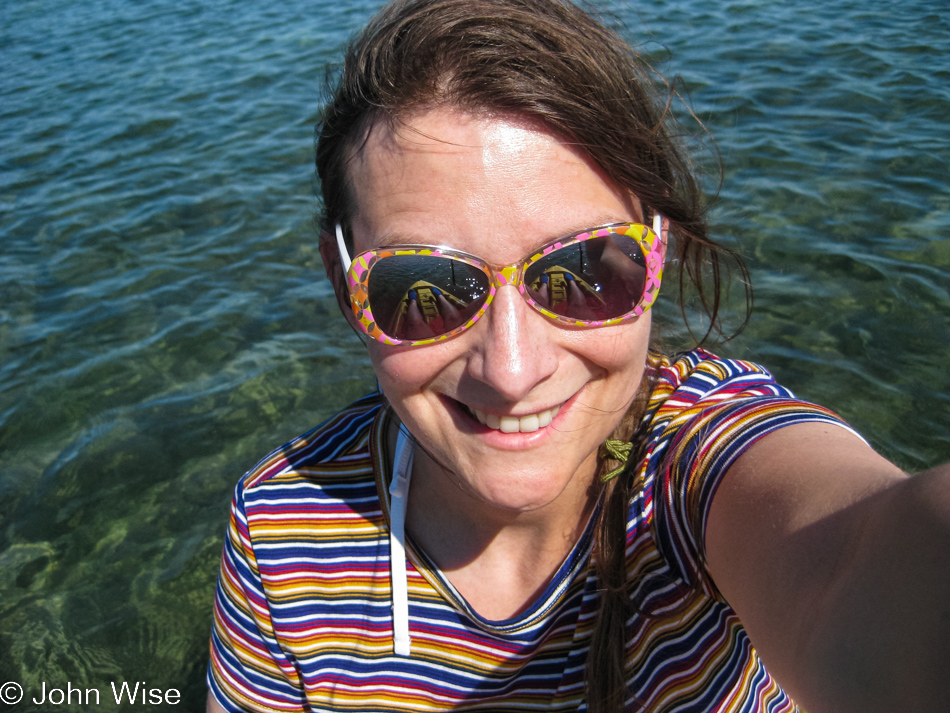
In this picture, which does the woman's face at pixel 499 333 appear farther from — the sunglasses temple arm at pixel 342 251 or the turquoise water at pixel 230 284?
the turquoise water at pixel 230 284

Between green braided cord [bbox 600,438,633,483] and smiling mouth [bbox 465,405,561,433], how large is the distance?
0.19 m

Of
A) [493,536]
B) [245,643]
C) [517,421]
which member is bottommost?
[245,643]

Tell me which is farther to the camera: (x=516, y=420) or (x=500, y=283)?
(x=516, y=420)

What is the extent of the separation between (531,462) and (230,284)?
205 inches

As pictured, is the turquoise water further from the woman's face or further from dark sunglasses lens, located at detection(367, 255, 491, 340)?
dark sunglasses lens, located at detection(367, 255, 491, 340)

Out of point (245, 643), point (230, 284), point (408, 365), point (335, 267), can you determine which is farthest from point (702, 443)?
point (230, 284)

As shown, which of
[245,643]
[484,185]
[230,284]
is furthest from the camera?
[230,284]

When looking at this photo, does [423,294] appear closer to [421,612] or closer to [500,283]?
[500,283]

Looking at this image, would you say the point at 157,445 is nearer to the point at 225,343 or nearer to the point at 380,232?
the point at 225,343

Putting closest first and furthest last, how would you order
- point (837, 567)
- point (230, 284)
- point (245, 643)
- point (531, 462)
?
point (837, 567)
point (531, 462)
point (245, 643)
point (230, 284)

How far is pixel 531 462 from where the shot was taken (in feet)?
5.97

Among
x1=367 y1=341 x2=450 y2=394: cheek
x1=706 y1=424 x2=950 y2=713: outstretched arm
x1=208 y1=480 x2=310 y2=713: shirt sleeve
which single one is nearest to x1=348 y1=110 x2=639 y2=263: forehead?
x1=367 y1=341 x2=450 y2=394: cheek

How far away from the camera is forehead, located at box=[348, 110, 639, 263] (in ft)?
5.23

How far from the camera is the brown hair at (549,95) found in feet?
5.36
